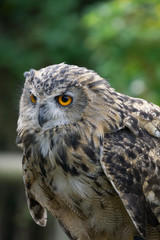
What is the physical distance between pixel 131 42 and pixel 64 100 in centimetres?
224

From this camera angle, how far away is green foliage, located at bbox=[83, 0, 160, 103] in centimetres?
590

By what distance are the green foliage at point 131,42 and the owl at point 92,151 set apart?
1707mm

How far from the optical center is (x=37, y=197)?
4.31 metres

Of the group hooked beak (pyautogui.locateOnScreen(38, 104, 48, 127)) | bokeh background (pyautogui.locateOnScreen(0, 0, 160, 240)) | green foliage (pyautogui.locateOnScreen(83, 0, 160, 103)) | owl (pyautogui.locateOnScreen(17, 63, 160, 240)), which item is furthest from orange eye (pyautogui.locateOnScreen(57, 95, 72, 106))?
green foliage (pyautogui.locateOnScreen(83, 0, 160, 103))

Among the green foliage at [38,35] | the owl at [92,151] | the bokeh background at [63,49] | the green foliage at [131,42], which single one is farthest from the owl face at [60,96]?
the green foliage at [38,35]

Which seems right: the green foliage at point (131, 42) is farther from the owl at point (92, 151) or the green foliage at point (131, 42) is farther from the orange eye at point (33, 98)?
the orange eye at point (33, 98)

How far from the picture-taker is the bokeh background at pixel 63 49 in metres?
5.96

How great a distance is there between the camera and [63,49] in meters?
9.51

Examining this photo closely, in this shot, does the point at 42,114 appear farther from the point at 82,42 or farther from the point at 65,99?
the point at 82,42

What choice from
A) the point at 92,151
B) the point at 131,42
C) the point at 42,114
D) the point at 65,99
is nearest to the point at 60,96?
the point at 65,99

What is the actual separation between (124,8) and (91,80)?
2158 mm

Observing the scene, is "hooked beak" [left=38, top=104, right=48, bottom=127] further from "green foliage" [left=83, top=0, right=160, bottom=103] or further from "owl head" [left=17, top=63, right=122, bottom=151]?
"green foliage" [left=83, top=0, right=160, bottom=103]

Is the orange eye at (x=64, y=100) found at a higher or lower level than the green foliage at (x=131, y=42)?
lower

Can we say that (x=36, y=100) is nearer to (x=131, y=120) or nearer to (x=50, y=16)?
(x=131, y=120)
